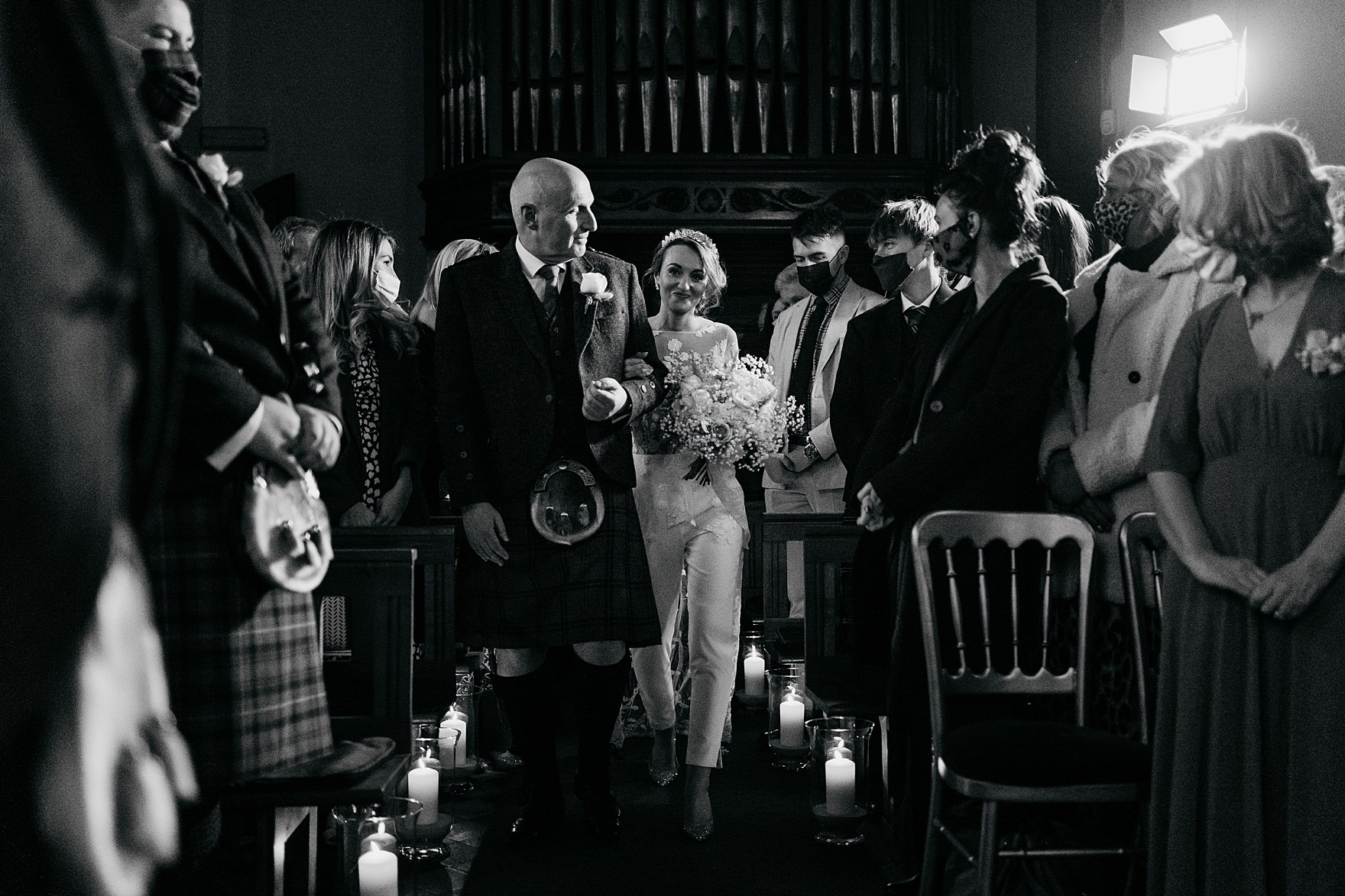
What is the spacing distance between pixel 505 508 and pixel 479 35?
4.62 meters

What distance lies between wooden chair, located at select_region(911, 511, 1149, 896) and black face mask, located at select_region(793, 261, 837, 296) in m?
2.06

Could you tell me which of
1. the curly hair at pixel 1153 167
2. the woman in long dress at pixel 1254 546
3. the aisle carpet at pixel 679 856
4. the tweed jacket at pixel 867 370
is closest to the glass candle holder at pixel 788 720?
the aisle carpet at pixel 679 856

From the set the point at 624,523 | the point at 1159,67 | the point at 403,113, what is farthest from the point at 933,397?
the point at 403,113

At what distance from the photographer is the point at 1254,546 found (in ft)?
6.82

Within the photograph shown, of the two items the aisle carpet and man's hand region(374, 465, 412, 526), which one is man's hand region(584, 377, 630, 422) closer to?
man's hand region(374, 465, 412, 526)

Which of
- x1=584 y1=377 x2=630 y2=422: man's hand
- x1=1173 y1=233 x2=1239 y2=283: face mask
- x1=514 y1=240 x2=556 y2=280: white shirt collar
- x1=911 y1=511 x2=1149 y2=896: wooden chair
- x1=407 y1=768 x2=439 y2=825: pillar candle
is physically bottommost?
x1=407 y1=768 x2=439 y2=825: pillar candle

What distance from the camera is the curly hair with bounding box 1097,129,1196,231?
2.79m

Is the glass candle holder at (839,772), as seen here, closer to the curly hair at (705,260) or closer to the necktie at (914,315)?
the necktie at (914,315)

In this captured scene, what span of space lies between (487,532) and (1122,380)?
1.56 meters

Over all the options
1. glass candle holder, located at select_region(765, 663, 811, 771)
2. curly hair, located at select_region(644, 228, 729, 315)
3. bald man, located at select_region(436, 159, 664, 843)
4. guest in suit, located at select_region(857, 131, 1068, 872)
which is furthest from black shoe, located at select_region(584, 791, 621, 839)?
curly hair, located at select_region(644, 228, 729, 315)

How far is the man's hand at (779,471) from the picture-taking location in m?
4.58

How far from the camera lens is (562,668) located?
12.3 feet

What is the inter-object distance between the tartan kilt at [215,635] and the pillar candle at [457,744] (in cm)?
254

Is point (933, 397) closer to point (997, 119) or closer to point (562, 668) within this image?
point (562, 668)
